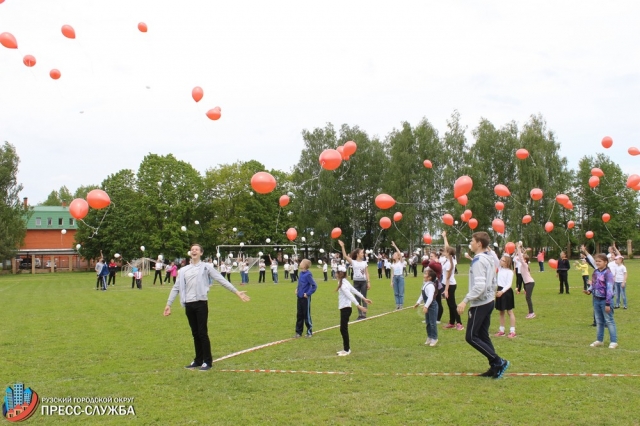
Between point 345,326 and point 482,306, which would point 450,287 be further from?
point 482,306

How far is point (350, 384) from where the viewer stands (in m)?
6.99

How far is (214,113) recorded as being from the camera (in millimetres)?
13453

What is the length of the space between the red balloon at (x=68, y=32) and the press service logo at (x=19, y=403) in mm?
8270

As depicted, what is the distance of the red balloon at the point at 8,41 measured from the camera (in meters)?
11.2

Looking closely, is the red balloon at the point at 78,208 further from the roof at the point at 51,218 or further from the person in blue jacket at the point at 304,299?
the roof at the point at 51,218

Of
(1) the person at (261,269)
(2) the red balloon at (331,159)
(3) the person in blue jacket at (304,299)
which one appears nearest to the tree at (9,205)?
(1) the person at (261,269)

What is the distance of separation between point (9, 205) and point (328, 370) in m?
57.1

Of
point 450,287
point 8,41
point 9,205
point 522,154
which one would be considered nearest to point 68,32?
point 8,41

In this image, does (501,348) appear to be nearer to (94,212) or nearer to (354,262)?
(354,262)

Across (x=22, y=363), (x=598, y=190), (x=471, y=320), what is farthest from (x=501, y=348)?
(x=598, y=190)

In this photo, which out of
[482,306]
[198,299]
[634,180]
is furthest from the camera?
[634,180]

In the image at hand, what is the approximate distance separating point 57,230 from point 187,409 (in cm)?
7970

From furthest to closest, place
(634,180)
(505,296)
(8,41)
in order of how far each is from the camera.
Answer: (634,180) → (8,41) → (505,296)

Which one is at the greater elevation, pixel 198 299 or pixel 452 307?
pixel 198 299
